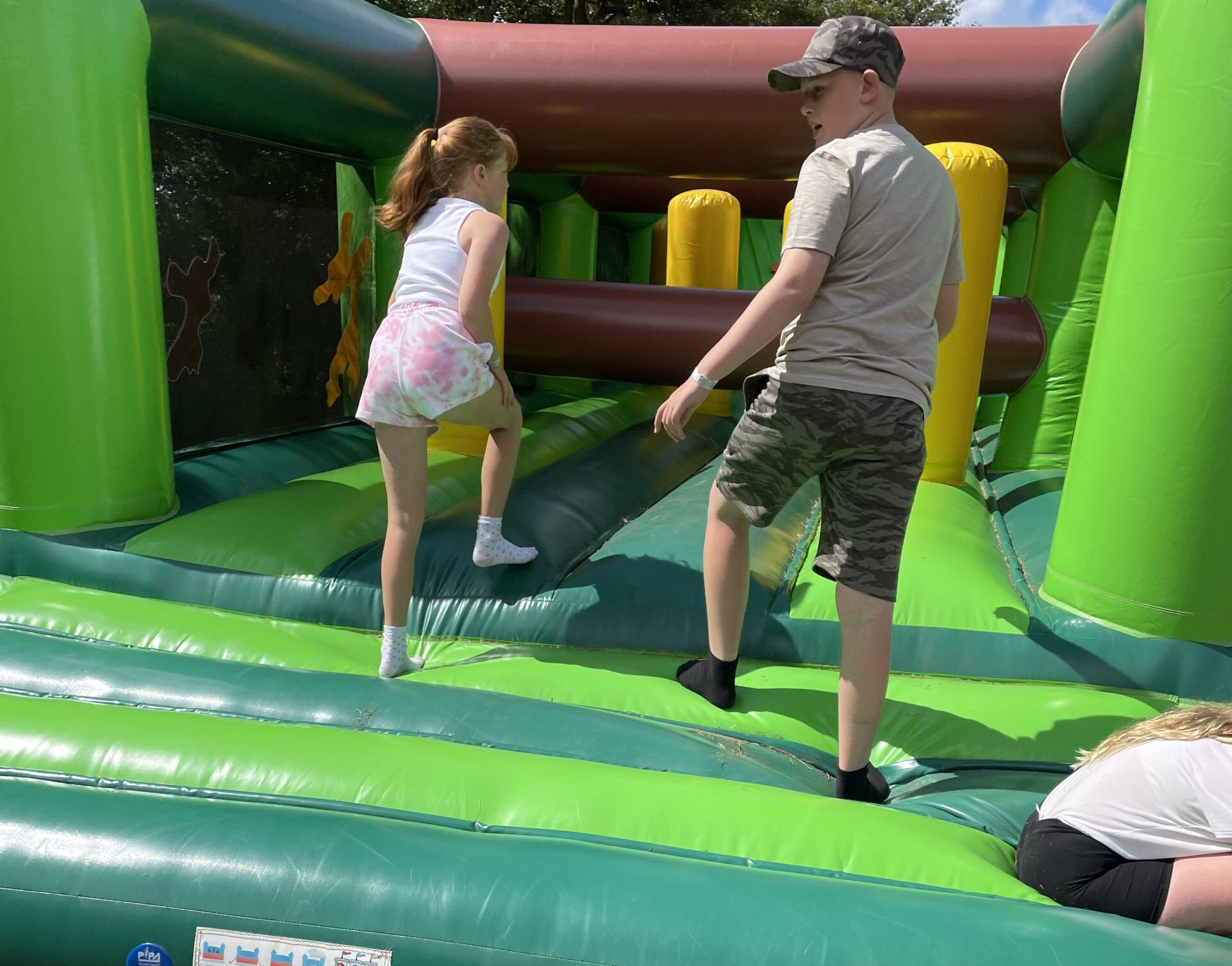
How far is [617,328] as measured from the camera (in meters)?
4.00

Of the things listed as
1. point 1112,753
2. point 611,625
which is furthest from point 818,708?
point 1112,753

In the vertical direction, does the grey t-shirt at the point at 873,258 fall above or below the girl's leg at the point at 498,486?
above

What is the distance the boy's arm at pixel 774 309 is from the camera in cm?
155

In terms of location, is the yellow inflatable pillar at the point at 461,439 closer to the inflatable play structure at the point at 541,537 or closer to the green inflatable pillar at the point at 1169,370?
the inflatable play structure at the point at 541,537

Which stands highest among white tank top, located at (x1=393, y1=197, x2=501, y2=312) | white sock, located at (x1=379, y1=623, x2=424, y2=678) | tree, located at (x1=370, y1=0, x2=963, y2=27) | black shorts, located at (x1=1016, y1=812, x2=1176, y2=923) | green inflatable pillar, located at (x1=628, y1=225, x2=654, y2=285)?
tree, located at (x1=370, y1=0, x2=963, y2=27)

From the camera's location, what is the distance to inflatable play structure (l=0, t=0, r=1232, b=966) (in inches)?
45.8

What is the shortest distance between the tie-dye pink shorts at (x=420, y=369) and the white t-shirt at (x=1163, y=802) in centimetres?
130

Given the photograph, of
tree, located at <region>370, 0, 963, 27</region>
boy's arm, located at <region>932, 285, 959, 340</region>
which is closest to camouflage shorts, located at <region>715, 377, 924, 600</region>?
boy's arm, located at <region>932, 285, 959, 340</region>

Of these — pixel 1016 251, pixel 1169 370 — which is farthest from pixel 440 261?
pixel 1016 251

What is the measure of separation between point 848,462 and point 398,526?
90 centimetres

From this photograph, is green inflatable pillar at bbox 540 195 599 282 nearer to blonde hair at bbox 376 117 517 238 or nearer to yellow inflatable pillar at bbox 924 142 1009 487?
yellow inflatable pillar at bbox 924 142 1009 487

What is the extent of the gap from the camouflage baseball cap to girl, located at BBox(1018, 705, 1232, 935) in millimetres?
1039

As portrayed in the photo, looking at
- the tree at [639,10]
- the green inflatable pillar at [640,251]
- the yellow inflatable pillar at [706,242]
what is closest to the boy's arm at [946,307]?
the yellow inflatable pillar at [706,242]

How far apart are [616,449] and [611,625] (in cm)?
144
